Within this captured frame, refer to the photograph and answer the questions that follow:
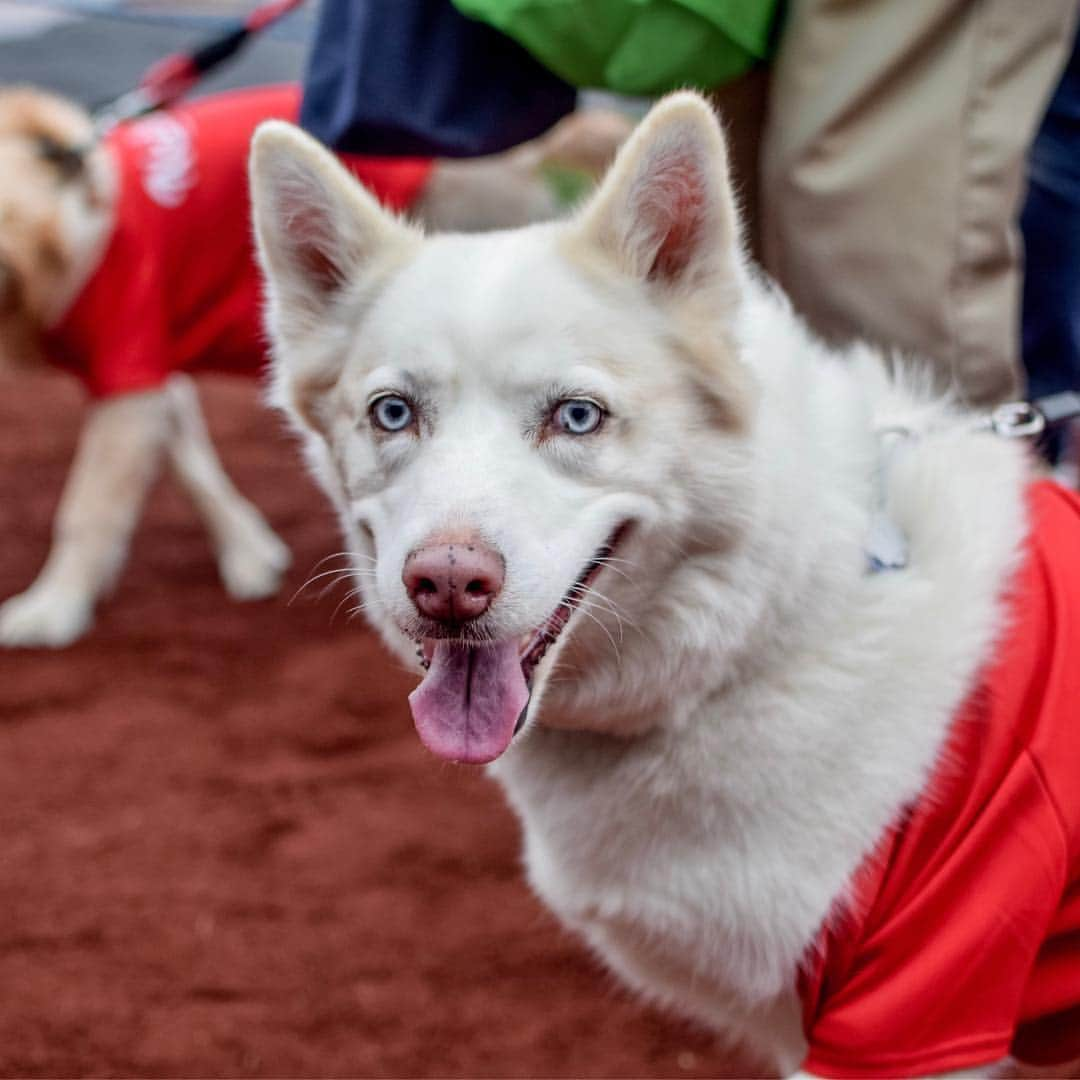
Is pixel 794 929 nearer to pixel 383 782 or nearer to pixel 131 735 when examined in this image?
pixel 383 782

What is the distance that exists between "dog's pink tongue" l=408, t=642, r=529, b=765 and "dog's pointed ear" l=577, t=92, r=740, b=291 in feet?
A: 1.72

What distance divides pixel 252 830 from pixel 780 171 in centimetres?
177

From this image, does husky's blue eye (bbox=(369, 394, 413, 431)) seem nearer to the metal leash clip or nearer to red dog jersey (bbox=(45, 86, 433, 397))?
the metal leash clip

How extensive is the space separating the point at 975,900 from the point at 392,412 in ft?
3.05

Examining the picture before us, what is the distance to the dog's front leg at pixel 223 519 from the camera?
400 centimetres

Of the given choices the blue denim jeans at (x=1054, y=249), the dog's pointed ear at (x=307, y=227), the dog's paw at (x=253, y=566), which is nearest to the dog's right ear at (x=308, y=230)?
the dog's pointed ear at (x=307, y=227)

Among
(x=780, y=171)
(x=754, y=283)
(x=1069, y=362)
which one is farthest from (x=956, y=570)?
(x=1069, y=362)

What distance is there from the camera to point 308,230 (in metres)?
1.78

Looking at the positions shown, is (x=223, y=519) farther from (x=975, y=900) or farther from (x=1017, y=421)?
(x=975, y=900)

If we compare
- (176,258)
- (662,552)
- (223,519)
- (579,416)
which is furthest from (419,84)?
(223,519)

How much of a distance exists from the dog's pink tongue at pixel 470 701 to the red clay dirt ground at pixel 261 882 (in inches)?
36.9

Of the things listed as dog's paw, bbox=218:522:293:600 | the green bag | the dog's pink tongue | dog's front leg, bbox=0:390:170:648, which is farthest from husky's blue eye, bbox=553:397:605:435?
dog's paw, bbox=218:522:293:600

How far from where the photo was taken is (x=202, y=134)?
3.72 metres

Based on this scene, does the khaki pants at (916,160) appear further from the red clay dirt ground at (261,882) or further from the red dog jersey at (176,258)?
the red dog jersey at (176,258)
